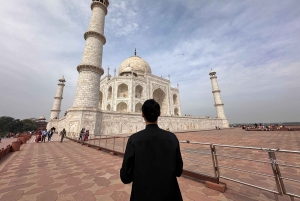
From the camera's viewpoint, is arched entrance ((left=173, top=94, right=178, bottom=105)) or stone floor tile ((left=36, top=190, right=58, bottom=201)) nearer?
stone floor tile ((left=36, top=190, right=58, bottom=201))

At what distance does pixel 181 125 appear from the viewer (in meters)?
22.9

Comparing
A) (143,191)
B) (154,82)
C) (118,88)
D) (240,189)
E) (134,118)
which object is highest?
(154,82)

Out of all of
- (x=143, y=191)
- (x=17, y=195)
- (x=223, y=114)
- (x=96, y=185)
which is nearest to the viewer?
(x=143, y=191)

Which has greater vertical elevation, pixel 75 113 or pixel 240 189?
pixel 75 113

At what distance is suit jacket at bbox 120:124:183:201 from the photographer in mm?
1035

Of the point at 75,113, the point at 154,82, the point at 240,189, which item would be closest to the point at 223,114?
the point at 154,82

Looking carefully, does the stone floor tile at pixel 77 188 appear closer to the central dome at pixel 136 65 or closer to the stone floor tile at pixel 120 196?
the stone floor tile at pixel 120 196

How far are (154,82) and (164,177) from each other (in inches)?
1062

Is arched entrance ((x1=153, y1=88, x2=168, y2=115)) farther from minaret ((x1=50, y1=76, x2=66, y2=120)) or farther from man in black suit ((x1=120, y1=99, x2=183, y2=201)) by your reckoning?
man in black suit ((x1=120, y1=99, x2=183, y2=201))

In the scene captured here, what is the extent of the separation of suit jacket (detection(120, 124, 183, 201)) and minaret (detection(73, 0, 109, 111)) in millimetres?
12487

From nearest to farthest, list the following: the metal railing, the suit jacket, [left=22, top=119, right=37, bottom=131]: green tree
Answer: the suit jacket < the metal railing < [left=22, top=119, right=37, bottom=131]: green tree

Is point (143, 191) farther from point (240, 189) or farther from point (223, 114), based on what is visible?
point (223, 114)

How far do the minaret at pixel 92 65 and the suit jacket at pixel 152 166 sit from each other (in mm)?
12487

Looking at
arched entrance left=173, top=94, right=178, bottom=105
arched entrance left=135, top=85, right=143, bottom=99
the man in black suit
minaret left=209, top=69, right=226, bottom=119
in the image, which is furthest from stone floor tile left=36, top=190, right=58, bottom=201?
minaret left=209, top=69, right=226, bottom=119
